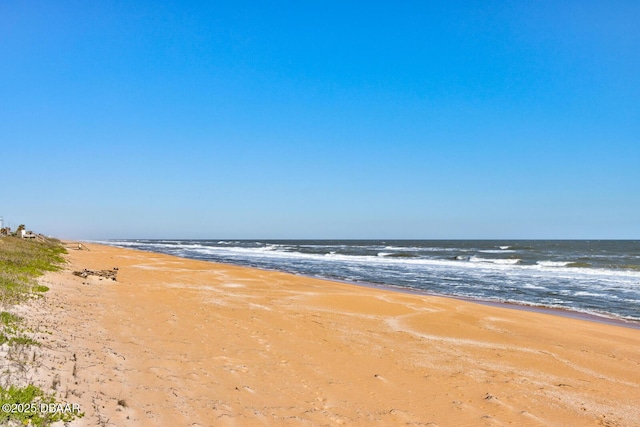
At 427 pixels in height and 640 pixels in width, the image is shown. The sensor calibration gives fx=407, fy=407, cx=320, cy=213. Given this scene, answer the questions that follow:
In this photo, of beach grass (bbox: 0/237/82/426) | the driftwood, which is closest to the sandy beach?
beach grass (bbox: 0/237/82/426)

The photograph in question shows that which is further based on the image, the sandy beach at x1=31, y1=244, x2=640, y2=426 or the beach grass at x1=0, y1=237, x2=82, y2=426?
the sandy beach at x1=31, y1=244, x2=640, y2=426

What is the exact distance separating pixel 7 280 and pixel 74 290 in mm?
2796

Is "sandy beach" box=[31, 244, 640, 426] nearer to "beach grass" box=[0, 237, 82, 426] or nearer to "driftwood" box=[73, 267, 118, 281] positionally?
"beach grass" box=[0, 237, 82, 426]

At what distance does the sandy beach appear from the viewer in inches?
232

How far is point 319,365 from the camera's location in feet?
27.4

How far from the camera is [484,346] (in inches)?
436

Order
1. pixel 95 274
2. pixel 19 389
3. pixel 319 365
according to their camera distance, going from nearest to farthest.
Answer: pixel 19 389
pixel 319 365
pixel 95 274

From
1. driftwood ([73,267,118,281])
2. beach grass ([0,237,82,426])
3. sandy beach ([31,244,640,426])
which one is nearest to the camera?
beach grass ([0,237,82,426])

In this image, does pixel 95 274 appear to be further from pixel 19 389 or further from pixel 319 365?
pixel 19 389

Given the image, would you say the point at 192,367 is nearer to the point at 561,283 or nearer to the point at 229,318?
the point at 229,318

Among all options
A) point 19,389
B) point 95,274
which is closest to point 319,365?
point 19,389

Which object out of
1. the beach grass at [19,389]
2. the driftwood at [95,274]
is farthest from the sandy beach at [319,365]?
the driftwood at [95,274]

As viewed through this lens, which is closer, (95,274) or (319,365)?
(319,365)

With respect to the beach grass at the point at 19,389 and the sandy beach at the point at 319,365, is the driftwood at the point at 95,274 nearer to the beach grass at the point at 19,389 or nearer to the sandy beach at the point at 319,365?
the sandy beach at the point at 319,365
